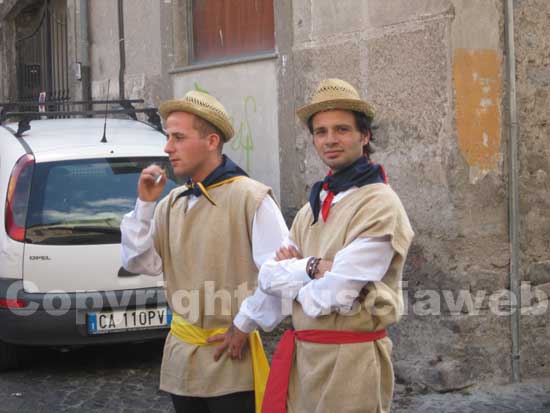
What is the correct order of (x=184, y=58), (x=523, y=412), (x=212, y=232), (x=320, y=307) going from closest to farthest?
1. (x=320, y=307)
2. (x=212, y=232)
3. (x=523, y=412)
4. (x=184, y=58)

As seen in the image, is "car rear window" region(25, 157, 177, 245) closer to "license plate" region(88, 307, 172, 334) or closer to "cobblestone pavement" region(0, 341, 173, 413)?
"license plate" region(88, 307, 172, 334)

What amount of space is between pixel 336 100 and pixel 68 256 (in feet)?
11.5

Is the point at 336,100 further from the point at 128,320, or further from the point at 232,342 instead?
the point at 128,320

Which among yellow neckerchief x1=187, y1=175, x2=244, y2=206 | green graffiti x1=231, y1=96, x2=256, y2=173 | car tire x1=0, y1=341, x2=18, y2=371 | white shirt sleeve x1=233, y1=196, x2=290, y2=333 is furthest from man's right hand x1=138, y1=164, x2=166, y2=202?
green graffiti x1=231, y1=96, x2=256, y2=173

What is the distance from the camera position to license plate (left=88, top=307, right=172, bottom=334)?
6219 mm

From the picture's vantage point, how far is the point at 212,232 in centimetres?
358

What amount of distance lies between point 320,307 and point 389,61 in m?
3.63

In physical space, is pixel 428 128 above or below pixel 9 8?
below

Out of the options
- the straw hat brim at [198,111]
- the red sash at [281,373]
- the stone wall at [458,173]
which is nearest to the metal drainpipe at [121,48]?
the stone wall at [458,173]

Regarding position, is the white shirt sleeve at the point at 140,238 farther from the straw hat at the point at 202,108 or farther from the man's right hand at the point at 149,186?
the straw hat at the point at 202,108

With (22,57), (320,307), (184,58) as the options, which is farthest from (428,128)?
(22,57)

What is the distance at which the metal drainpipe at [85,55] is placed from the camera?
1219cm

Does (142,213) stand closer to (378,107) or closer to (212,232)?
(212,232)

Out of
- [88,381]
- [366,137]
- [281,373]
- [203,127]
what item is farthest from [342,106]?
[88,381]
